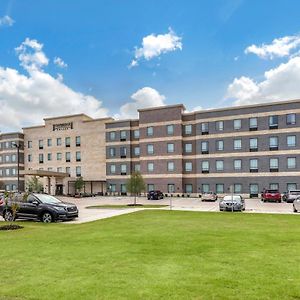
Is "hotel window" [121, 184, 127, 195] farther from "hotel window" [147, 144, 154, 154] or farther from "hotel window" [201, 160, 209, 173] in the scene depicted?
"hotel window" [201, 160, 209, 173]

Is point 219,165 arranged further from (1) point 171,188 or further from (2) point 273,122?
(2) point 273,122

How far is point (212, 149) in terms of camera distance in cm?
5434

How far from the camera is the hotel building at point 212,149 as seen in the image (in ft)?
163

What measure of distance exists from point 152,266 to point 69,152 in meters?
63.3

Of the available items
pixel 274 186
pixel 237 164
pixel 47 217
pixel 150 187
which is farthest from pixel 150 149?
pixel 47 217

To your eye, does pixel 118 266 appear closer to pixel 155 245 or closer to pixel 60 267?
pixel 60 267

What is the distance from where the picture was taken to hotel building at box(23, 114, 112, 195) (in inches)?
2589

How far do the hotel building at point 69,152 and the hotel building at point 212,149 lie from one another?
14.9 feet

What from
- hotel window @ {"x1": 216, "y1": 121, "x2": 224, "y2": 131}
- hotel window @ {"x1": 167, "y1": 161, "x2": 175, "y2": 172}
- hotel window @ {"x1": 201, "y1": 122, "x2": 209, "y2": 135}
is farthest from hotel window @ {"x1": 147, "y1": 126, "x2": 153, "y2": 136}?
hotel window @ {"x1": 216, "y1": 121, "x2": 224, "y2": 131}

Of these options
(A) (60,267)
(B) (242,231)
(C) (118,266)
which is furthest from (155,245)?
(B) (242,231)

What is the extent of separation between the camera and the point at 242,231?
1359 cm

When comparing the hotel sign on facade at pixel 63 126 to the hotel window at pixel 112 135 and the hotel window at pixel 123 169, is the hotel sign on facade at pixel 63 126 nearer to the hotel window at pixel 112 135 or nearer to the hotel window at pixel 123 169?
the hotel window at pixel 112 135

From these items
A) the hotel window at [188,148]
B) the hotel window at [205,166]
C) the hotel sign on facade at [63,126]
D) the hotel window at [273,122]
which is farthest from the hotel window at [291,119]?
the hotel sign on facade at [63,126]

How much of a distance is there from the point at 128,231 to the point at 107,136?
169 feet
